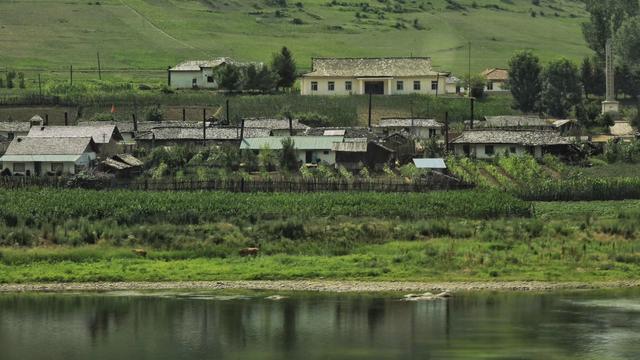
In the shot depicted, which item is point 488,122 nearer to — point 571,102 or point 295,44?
point 571,102

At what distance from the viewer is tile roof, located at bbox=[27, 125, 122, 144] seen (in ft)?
245

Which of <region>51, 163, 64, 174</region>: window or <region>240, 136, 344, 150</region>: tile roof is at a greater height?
<region>240, 136, 344, 150</region>: tile roof

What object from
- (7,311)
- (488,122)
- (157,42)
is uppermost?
(157,42)

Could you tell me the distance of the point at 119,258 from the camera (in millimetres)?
49625

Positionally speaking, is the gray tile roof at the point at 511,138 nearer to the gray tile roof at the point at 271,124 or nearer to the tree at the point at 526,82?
the gray tile roof at the point at 271,124

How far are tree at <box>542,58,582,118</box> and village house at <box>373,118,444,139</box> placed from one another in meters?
12.0

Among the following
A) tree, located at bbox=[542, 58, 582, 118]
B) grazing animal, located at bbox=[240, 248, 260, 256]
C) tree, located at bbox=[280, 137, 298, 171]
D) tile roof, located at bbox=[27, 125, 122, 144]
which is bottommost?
grazing animal, located at bbox=[240, 248, 260, 256]

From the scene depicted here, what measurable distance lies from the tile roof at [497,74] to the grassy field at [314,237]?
4532 cm

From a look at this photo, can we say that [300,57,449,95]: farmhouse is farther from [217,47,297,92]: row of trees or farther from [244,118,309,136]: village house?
[244,118,309,136]: village house

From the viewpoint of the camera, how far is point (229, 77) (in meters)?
97.8

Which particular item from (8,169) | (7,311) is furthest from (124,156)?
(7,311)

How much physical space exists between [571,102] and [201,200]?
46.3 metres

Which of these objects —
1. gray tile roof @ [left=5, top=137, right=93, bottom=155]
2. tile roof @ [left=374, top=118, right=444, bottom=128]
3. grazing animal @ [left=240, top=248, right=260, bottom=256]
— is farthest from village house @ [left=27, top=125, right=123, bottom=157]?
grazing animal @ [left=240, top=248, right=260, bottom=256]

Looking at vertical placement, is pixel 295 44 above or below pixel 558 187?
above
